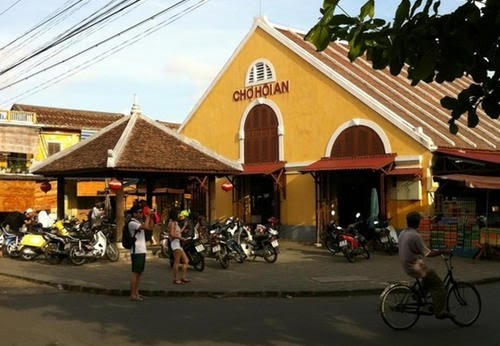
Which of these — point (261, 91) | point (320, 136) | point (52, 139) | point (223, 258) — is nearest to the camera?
point (223, 258)

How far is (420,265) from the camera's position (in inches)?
326

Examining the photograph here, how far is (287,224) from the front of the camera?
989 inches

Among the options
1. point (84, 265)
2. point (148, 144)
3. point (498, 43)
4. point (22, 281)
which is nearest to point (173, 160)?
point (148, 144)

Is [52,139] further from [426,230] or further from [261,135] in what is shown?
[426,230]

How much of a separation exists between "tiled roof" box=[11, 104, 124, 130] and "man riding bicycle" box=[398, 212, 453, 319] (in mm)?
31710

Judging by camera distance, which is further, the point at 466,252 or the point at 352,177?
the point at 352,177

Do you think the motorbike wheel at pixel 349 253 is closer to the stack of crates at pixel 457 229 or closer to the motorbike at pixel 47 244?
the stack of crates at pixel 457 229

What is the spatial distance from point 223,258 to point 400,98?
437 inches

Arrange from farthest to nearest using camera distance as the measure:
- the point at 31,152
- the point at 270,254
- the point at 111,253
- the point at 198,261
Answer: the point at 31,152 < the point at 111,253 < the point at 270,254 < the point at 198,261

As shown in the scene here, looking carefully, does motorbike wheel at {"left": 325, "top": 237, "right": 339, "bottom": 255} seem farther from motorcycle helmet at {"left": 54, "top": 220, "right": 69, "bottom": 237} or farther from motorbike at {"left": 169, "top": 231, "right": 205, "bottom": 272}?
motorcycle helmet at {"left": 54, "top": 220, "right": 69, "bottom": 237}

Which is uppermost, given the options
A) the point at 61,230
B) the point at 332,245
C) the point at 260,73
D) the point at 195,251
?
the point at 260,73

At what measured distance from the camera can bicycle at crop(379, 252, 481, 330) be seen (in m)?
8.27

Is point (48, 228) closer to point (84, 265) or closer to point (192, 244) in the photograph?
point (84, 265)

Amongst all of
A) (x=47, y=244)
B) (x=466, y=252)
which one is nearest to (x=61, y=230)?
(x=47, y=244)
